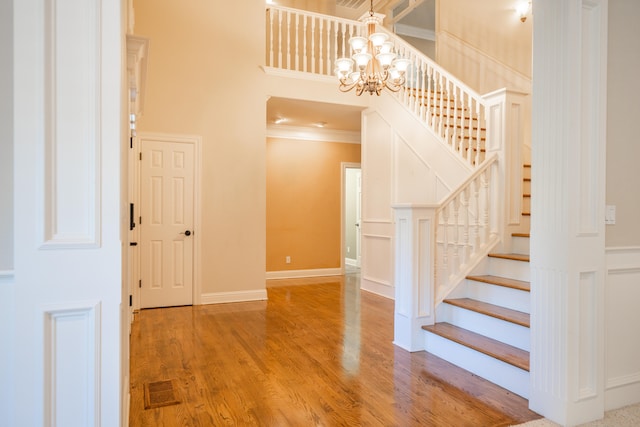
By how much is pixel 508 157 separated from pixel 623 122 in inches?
53.0

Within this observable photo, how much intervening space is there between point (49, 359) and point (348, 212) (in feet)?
25.1

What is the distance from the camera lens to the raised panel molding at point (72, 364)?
4.22ft

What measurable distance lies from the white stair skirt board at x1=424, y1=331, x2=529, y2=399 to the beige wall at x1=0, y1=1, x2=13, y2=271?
2.69m

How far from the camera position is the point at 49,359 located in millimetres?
1280

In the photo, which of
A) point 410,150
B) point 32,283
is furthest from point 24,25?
point 410,150

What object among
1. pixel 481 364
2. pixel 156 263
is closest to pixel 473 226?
pixel 481 364

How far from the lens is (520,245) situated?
3682 mm

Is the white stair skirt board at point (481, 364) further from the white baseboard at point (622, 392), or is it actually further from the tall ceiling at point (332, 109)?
the tall ceiling at point (332, 109)

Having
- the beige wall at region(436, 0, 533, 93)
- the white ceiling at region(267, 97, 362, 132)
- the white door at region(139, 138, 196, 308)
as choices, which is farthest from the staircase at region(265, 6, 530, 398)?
the white door at region(139, 138, 196, 308)

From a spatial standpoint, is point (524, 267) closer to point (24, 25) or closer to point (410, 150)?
point (410, 150)

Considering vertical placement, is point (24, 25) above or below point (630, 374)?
above

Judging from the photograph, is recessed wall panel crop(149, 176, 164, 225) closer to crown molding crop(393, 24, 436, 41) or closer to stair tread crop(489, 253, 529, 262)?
stair tread crop(489, 253, 529, 262)

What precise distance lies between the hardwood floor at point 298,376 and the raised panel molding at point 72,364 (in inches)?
41.1

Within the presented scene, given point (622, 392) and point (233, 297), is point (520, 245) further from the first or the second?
point (233, 297)
